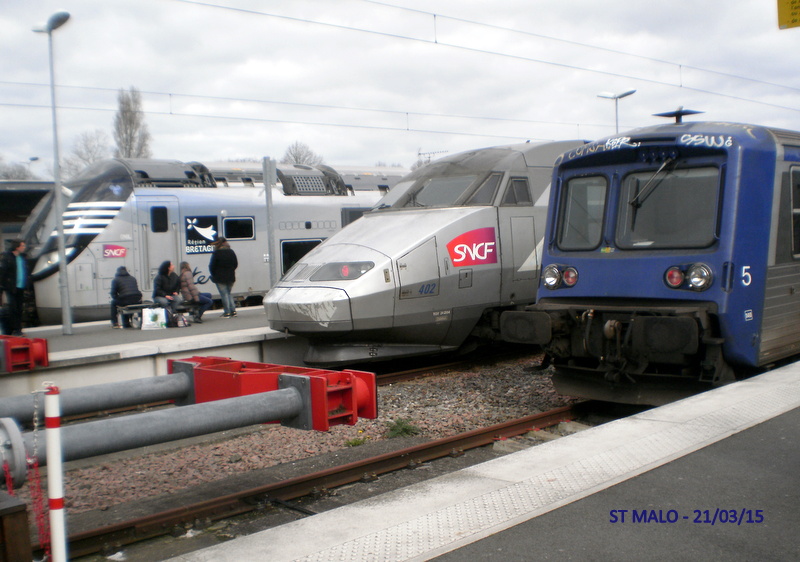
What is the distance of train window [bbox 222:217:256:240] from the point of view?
1709 cm

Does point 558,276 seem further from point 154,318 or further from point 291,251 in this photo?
point 291,251

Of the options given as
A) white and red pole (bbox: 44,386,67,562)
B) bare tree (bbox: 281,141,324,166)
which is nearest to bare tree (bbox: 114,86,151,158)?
bare tree (bbox: 281,141,324,166)

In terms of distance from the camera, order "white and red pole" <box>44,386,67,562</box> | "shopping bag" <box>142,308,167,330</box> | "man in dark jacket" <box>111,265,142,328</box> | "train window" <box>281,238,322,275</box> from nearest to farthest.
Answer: "white and red pole" <box>44,386,67,562</box>
"shopping bag" <box>142,308,167,330</box>
"man in dark jacket" <box>111,265,142,328</box>
"train window" <box>281,238,322,275</box>

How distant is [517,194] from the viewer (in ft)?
35.6

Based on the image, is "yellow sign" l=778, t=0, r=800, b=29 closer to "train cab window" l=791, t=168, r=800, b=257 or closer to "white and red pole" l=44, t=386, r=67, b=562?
"train cab window" l=791, t=168, r=800, b=257

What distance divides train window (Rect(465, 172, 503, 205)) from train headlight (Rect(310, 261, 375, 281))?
181 cm

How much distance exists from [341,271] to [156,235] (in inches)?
310

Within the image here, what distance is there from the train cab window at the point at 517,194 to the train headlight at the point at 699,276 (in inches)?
145

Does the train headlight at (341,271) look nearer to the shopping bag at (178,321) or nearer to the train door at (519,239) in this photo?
the train door at (519,239)

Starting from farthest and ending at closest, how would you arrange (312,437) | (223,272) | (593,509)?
(223,272)
(312,437)
(593,509)

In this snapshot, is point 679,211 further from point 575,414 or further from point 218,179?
point 218,179

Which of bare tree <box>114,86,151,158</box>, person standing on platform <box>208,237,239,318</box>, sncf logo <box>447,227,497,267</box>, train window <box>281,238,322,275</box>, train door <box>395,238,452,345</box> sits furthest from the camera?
bare tree <box>114,86,151,158</box>

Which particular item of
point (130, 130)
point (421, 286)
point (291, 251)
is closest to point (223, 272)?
point (291, 251)

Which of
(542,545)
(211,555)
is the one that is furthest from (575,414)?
(211,555)
